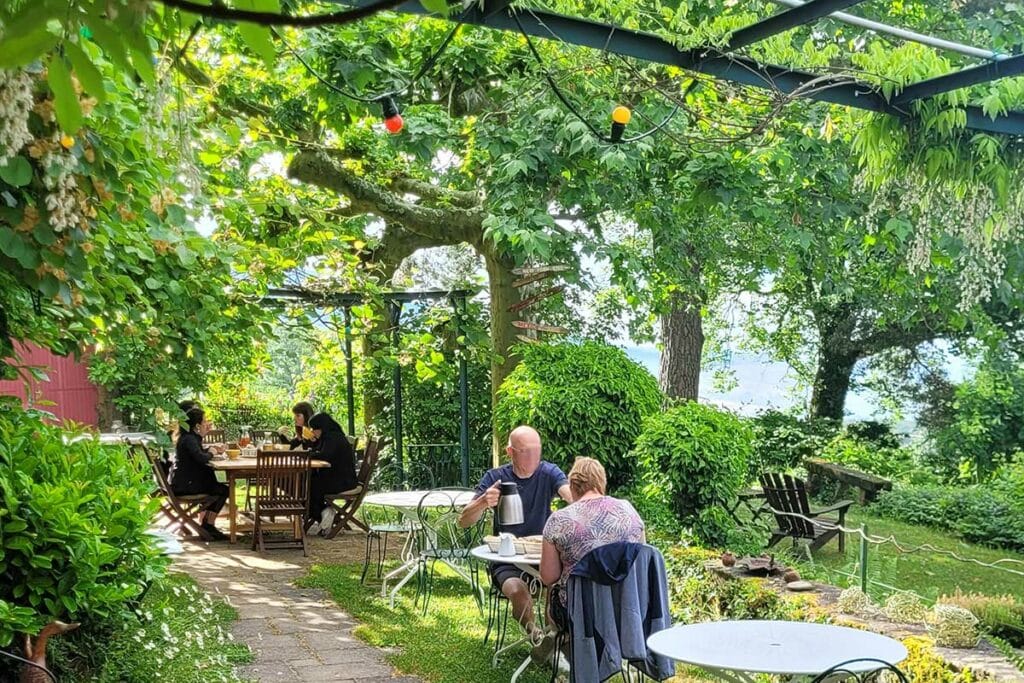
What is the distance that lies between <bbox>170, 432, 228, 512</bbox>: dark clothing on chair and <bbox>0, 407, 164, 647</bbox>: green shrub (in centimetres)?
510

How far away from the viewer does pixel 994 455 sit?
49.5 feet

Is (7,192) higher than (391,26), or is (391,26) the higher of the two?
(391,26)

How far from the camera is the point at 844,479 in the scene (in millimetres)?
14438

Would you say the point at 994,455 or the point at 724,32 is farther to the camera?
the point at 994,455

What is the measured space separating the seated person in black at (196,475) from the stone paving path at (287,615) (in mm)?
369

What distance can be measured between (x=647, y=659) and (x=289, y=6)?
3931mm

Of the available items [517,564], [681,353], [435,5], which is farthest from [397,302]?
[435,5]

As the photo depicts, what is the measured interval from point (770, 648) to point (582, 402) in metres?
5.46

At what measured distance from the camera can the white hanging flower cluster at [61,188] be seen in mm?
3340

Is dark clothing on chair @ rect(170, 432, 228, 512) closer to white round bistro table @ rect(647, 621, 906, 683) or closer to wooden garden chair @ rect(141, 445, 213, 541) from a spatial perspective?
wooden garden chair @ rect(141, 445, 213, 541)

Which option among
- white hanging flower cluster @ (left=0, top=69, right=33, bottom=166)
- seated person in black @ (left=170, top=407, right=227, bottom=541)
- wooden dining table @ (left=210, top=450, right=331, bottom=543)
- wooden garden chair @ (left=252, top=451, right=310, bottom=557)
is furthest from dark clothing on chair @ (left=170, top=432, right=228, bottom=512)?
white hanging flower cluster @ (left=0, top=69, right=33, bottom=166)

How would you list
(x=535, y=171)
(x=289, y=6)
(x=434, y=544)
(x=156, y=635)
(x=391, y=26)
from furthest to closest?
(x=535, y=171)
(x=391, y=26)
(x=434, y=544)
(x=289, y=6)
(x=156, y=635)

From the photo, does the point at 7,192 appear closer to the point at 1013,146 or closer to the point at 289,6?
the point at 289,6

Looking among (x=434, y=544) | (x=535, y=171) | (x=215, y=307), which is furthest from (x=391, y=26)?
(x=434, y=544)
